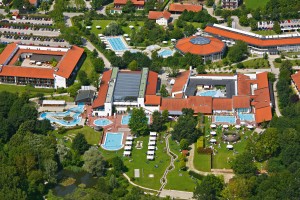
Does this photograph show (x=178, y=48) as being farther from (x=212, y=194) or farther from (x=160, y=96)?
(x=212, y=194)

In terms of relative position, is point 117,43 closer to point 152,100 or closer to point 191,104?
point 152,100

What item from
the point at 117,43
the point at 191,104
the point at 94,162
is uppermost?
the point at 94,162

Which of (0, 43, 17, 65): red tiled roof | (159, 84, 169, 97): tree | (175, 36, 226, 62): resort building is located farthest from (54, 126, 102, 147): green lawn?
(175, 36, 226, 62): resort building

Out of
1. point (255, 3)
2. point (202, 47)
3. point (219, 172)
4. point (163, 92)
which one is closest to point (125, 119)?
point (163, 92)

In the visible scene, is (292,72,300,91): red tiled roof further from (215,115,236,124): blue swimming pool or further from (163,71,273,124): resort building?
(215,115,236,124): blue swimming pool

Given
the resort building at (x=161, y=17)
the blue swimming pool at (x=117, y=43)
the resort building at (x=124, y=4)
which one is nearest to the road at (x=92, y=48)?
the blue swimming pool at (x=117, y=43)
